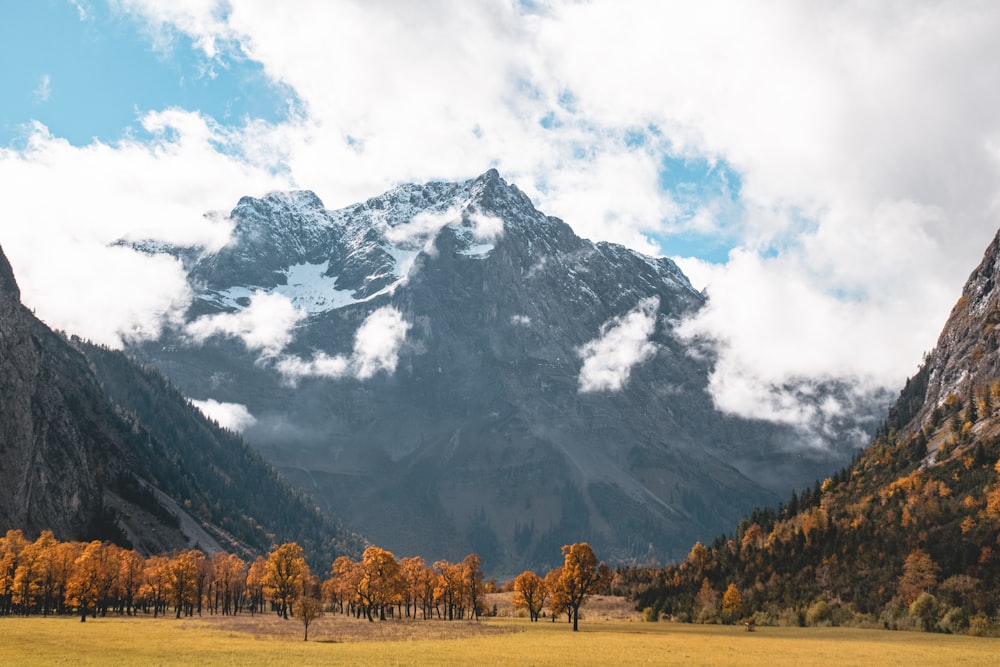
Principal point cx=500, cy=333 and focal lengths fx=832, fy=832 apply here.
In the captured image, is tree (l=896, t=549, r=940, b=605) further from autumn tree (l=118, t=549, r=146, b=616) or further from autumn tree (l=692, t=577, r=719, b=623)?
autumn tree (l=118, t=549, r=146, b=616)

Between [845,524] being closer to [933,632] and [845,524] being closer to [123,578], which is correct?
[933,632]

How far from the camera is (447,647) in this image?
84.4m

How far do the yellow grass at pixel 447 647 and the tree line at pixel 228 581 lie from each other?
11731 millimetres

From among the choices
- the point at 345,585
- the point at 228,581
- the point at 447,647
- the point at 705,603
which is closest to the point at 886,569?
the point at 705,603

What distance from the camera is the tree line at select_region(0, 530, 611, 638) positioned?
408 ft

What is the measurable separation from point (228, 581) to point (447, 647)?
323ft

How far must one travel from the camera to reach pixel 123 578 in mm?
144875

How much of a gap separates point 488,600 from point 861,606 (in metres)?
86.5

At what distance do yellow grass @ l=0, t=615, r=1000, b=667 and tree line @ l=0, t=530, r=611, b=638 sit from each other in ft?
38.5

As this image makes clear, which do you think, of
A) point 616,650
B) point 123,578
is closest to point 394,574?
point 123,578

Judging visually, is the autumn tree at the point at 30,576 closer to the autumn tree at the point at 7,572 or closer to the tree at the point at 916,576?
the autumn tree at the point at 7,572

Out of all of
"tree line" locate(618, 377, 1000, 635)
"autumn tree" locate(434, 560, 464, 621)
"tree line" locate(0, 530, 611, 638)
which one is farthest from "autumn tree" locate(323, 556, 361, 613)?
"tree line" locate(618, 377, 1000, 635)

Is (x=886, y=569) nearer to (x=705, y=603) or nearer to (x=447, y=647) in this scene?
(x=705, y=603)

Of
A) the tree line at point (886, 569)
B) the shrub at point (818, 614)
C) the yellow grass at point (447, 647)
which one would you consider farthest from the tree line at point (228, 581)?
the tree line at point (886, 569)
